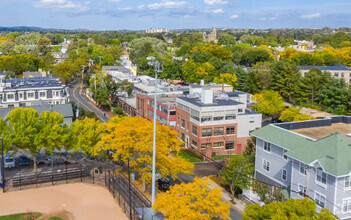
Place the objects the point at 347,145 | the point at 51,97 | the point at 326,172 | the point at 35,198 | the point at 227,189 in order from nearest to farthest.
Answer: the point at 326,172 → the point at 347,145 → the point at 35,198 → the point at 227,189 → the point at 51,97

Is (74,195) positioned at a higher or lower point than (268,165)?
lower

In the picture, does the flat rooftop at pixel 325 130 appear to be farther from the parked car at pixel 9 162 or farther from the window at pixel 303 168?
the parked car at pixel 9 162

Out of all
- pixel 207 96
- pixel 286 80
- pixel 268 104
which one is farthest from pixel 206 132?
pixel 286 80

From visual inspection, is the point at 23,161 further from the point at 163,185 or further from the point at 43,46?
the point at 43,46

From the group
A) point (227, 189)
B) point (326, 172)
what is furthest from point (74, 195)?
point (326, 172)

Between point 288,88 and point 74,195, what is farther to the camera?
point 288,88

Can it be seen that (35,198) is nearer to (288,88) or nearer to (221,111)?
(221,111)

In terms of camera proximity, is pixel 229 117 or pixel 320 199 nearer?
pixel 320 199
